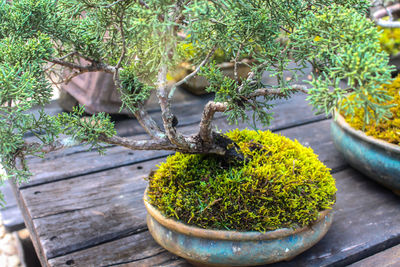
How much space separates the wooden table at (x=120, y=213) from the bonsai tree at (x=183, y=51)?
→ 42 cm

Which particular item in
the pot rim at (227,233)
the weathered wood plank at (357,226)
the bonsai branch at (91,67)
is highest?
the bonsai branch at (91,67)

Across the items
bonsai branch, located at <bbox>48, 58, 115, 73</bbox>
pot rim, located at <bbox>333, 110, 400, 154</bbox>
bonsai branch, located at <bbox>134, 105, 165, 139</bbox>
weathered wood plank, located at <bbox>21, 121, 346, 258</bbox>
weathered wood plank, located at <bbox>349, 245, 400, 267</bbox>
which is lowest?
weathered wood plank, located at <bbox>349, 245, 400, 267</bbox>

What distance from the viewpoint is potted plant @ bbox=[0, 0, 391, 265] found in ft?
2.62

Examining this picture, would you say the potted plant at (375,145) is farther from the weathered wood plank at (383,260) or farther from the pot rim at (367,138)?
the weathered wood plank at (383,260)

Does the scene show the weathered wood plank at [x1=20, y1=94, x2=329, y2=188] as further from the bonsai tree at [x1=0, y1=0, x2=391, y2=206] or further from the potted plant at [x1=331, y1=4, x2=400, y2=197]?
the bonsai tree at [x1=0, y1=0, x2=391, y2=206]

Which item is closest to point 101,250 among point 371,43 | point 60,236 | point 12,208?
point 60,236

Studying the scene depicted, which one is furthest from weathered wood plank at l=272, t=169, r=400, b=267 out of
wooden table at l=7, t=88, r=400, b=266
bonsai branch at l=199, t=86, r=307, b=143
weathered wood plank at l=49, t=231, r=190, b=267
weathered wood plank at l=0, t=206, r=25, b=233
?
weathered wood plank at l=0, t=206, r=25, b=233

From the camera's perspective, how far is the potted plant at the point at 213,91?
80 centimetres

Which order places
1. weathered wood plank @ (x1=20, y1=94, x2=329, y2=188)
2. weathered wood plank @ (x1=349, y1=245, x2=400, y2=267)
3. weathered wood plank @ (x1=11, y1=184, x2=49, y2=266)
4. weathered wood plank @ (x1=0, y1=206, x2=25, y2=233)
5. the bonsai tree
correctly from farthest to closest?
weathered wood plank @ (x1=0, y1=206, x2=25, y2=233)
weathered wood plank @ (x1=20, y1=94, x2=329, y2=188)
weathered wood plank @ (x1=11, y1=184, x2=49, y2=266)
weathered wood plank @ (x1=349, y1=245, x2=400, y2=267)
the bonsai tree

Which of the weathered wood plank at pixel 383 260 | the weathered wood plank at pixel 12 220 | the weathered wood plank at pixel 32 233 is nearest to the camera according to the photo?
the weathered wood plank at pixel 383 260

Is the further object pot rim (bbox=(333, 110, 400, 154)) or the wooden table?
pot rim (bbox=(333, 110, 400, 154))

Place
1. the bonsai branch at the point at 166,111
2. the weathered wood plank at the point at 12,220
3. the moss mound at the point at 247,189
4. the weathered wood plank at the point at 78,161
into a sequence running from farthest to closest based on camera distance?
the weathered wood plank at the point at 12,220
the weathered wood plank at the point at 78,161
the moss mound at the point at 247,189
the bonsai branch at the point at 166,111

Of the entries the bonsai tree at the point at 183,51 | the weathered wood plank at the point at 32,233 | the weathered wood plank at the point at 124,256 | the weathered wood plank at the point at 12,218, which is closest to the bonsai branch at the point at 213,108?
the bonsai tree at the point at 183,51

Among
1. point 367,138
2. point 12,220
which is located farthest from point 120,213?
point 12,220
